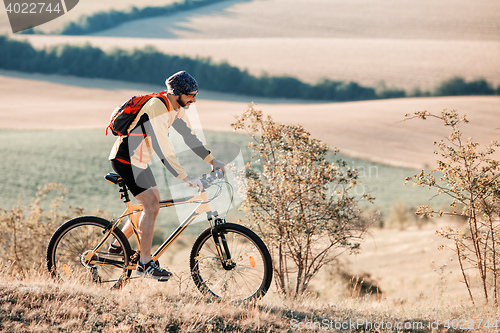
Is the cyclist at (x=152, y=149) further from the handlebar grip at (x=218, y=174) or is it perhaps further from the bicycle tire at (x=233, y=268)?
the bicycle tire at (x=233, y=268)

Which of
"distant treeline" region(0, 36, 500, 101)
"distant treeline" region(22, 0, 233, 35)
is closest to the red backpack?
"distant treeline" region(0, 36, 500, 101)

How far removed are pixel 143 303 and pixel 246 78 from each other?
5696cm

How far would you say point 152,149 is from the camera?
4.77m

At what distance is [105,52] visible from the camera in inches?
2511

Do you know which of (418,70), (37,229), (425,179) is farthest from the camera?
(418,70)

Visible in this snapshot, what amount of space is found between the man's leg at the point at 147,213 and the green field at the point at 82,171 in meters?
25.5

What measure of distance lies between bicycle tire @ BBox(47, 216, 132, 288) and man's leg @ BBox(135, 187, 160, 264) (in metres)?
0.37

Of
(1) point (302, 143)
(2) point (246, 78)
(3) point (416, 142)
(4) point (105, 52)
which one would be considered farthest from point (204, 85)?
(1) point (302, 143)

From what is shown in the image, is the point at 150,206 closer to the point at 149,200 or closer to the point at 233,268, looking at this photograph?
the point at 149,200

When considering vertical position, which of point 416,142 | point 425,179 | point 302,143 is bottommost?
point 416,142

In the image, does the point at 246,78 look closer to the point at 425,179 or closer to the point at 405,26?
the point at 405,26

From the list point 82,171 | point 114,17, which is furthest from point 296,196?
point 114,17

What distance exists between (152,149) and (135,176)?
0.30m

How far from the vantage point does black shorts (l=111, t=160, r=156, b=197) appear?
4723mm
